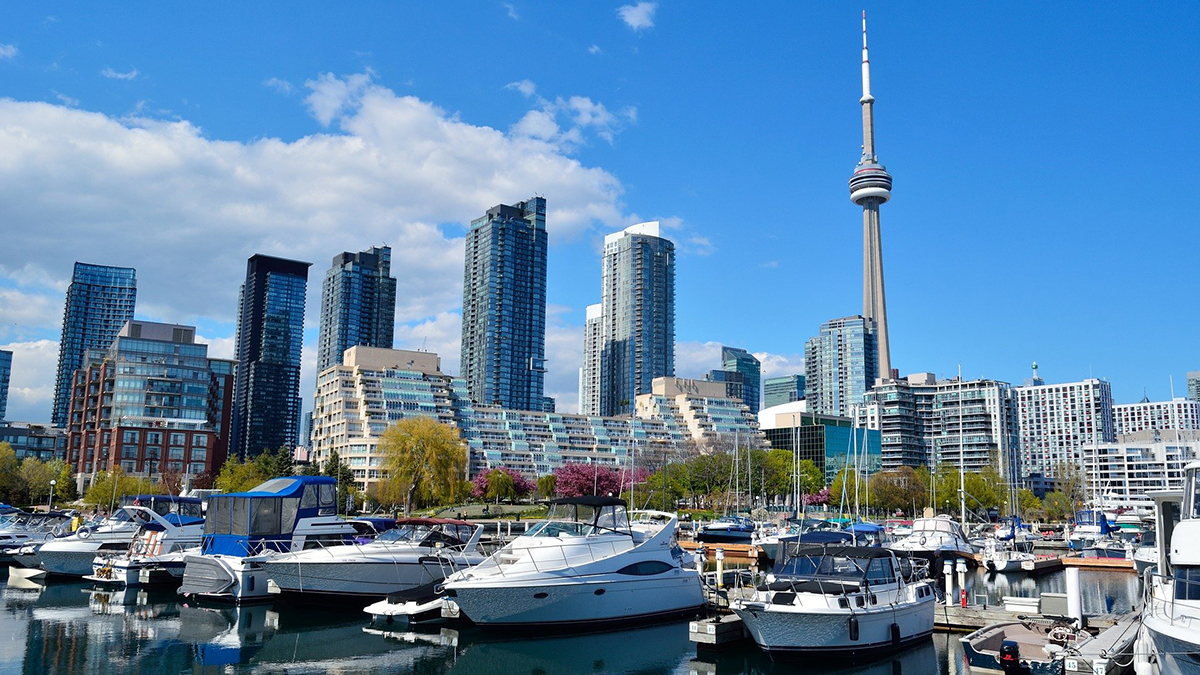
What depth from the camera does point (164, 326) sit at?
142125mm

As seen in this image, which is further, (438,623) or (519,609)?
(438,623)

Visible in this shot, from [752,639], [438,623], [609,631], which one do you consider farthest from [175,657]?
[752,639]

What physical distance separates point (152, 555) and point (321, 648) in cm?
1920

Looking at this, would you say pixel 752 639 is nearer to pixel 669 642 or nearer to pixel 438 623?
pixel 669 642

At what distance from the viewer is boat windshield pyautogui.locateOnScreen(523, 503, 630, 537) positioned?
108 feet

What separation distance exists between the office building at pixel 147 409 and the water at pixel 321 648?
9562 cm

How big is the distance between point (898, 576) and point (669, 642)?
7.83 m

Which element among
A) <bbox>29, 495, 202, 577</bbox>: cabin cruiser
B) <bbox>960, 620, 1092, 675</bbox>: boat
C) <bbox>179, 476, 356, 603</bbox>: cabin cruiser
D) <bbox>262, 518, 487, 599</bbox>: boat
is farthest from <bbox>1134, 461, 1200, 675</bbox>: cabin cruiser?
<bbox>29, 495, 202, 577</bbox>: cabin cruiser

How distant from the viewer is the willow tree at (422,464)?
3649 inches

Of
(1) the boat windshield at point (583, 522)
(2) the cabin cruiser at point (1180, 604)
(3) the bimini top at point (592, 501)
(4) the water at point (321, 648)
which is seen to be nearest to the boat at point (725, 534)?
(1) the boat windshield at point (583, 522)

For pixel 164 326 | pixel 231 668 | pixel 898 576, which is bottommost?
pixel 231 668

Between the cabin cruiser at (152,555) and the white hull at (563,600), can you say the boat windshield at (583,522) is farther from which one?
the cabin cruiser at (152,555)

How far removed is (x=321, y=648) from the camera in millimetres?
29859

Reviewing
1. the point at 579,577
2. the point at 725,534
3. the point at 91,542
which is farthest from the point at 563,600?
the point at 725,534
